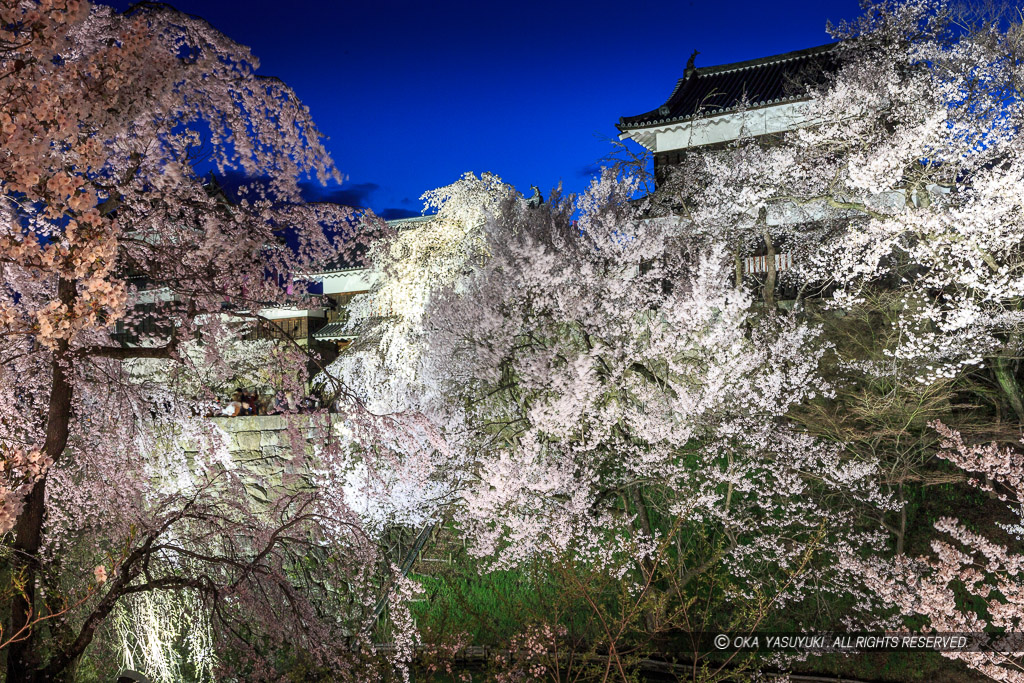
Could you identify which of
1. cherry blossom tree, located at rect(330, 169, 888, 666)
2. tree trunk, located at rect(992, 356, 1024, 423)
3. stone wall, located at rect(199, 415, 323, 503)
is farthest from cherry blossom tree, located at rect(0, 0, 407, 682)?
tree trunk, located at rect(992, 356, 1024, 423)

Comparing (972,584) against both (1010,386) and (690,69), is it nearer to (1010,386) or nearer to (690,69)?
(1010,386)

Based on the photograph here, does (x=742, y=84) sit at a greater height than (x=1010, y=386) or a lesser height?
greater

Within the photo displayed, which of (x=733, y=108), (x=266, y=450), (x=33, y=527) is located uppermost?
(x=733, y=108)

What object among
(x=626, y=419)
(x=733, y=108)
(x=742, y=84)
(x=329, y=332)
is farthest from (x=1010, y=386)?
(x=329, y=332)

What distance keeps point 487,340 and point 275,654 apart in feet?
17.7

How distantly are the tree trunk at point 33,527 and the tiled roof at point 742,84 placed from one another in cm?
1347

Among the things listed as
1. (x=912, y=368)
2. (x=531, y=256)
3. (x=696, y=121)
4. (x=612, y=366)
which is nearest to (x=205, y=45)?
(x=531, y=256)

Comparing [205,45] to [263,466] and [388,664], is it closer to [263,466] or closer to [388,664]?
[388,664]

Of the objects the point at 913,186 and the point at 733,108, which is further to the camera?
the point at 733,108

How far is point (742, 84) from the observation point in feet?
54.9

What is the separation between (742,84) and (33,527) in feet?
55.2

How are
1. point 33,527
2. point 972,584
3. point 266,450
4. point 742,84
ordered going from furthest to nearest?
point 742,84
point 266,450
point 972,584
point 33,527

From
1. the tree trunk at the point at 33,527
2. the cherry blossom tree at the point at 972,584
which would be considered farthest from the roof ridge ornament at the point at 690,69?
the tree trunk at the point at 33,527

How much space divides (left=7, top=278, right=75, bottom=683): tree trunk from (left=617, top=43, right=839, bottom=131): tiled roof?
44.2 feet
